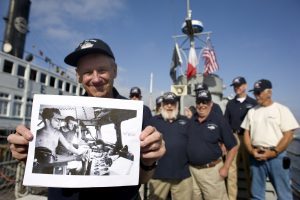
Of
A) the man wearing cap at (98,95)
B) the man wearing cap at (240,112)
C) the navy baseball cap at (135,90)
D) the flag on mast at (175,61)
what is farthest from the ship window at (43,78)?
the man wearing cap at (98,95)

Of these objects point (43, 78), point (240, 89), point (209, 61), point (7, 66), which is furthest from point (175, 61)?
point (240, 89)

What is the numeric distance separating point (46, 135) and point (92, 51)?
25.7 inches

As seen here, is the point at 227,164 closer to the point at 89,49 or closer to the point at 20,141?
the point at 89,49

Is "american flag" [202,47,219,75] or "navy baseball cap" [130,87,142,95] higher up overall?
"american flag" [202,47,219,75]

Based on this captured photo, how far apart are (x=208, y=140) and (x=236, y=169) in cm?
149

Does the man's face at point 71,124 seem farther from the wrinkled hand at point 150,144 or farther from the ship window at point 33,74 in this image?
the ship window at point 33,74

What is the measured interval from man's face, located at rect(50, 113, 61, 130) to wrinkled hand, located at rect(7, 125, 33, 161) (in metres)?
0.13

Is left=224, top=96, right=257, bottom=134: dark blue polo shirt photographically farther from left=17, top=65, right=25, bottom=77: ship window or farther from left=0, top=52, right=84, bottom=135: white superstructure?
left=17, top=65, right=25, bottom=77: ship window

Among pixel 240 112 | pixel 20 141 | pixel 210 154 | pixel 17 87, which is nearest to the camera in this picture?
pixel 20 141

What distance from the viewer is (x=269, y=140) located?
11.9 feet

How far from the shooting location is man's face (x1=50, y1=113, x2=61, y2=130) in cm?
133

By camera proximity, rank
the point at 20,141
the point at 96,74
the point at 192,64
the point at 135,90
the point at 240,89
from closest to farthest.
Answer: the point at 20,141, the point at 96,74, the point at 240,89, the point at 135,90, the point at 192,64

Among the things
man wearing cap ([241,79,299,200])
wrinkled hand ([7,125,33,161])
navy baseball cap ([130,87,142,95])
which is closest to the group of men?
man wearing cap ([241,79,299,200])

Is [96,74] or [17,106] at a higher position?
[17,106]
